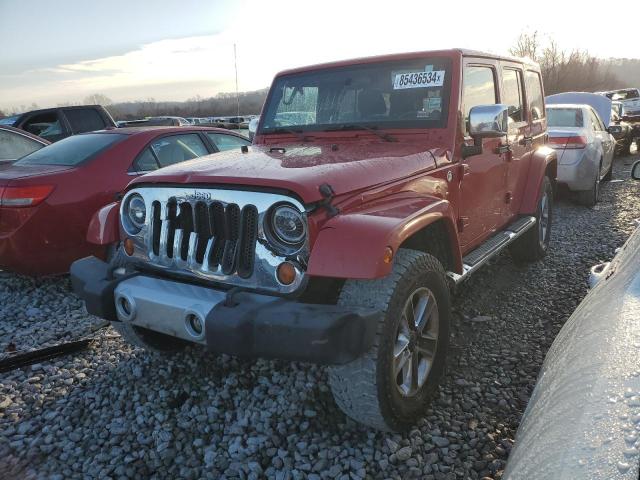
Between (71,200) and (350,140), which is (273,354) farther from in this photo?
(71,200)

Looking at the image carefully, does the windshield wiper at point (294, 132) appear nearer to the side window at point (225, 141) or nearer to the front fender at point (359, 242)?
the front fender at point (359, 242)

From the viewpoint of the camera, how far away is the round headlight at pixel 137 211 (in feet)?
9.57

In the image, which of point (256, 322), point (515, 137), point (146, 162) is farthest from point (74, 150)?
point (515, 137)

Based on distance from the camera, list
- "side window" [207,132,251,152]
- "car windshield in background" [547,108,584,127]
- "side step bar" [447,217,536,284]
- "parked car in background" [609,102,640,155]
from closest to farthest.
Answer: "side step bar" [447,217,536,284] → "side window" [207,132,251,152] → "car windshield in background" [547,108,584,127] → "parked car in background" [609,102,640,155]

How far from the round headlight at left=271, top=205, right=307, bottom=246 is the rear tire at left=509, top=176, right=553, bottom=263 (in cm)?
332

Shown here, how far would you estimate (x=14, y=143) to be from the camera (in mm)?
6566

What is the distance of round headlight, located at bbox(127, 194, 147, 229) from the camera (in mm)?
2916

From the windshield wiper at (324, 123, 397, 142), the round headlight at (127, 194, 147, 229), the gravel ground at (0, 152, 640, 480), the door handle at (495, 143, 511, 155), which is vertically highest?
the windshield wiper at (324, 123, 397, 142)

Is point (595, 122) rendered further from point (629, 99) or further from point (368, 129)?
point (629, 99)

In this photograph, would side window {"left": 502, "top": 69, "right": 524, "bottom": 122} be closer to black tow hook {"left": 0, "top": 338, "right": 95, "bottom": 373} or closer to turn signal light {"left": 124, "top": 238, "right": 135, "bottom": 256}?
turn signal light {"left": 124, "top": 238, "right": 135, "bottom": 256}

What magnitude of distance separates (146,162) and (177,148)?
437mm

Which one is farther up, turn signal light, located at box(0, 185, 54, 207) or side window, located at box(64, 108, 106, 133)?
side window, located at box(64, 108, 106, 133)

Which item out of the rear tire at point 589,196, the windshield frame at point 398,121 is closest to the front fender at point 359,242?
the windshield frame at point 398,121

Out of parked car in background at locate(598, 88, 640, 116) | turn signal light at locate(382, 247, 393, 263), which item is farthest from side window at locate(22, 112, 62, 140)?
parked car in background at locate(598, 88, 640, 116)
